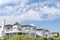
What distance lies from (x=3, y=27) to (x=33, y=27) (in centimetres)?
475

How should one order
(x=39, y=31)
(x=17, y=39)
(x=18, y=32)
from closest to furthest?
(x=17, y=39) < (x=18, y=32) < (x=39, y=31)

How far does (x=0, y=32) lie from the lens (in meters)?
31.2

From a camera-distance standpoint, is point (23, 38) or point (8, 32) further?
point (8, 32)

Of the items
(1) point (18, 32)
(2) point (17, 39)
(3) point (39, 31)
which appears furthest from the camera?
(3) point (39, 31)

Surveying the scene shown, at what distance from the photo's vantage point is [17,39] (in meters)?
15.9

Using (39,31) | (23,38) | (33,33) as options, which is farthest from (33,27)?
(23,38)

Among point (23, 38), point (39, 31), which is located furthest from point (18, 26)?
point (23, 38)

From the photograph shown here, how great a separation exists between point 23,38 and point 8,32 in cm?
1511

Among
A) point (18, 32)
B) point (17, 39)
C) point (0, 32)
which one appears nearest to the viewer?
point (17, 39)

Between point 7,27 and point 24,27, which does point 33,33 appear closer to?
point 24,27

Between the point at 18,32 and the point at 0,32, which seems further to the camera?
the point at 0,32

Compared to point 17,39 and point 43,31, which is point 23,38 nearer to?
point 17,39

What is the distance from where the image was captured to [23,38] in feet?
52.6

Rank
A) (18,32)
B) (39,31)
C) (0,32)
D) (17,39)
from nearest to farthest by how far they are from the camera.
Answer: (17,39) < (18,32) < (0,32) < (39,31)
